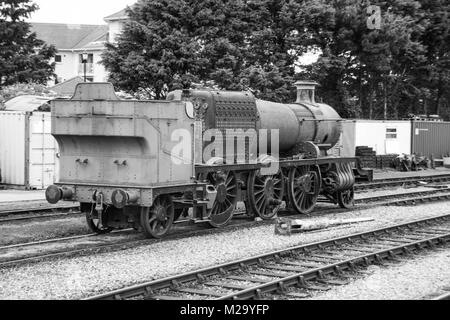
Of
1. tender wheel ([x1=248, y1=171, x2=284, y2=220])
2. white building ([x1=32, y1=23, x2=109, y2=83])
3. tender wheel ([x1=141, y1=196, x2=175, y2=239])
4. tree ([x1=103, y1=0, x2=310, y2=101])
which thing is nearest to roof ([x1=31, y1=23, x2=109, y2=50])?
white building ([x1=32, y1=23, x2=109, y2=83])

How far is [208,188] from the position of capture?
15.0 meters

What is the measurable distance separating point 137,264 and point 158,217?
2380 mm

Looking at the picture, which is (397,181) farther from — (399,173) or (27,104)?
(27,104)

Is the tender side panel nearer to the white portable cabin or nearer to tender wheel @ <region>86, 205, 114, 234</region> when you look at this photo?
tender wheel @ <region>86, 205, 114, 234</region>

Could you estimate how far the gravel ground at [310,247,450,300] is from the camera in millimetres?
9695

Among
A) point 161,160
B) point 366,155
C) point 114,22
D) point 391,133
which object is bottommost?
point 366,155

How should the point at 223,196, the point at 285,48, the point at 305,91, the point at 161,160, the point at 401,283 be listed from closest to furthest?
the point at 401,283, the point at 161,160, the point at 223,196, the point at 305,91, the point at 285,48

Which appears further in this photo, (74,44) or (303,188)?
(74,44)

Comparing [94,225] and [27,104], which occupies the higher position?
[27,104]

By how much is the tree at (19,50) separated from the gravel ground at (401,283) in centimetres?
2722

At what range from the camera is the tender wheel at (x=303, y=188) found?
1806 centimetres

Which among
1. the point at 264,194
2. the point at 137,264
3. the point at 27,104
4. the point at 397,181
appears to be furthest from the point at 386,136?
the point at 137,264

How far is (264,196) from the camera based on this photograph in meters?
17.0

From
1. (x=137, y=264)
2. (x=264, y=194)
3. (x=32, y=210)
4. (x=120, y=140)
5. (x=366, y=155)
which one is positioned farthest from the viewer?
(x=366, y=155)
